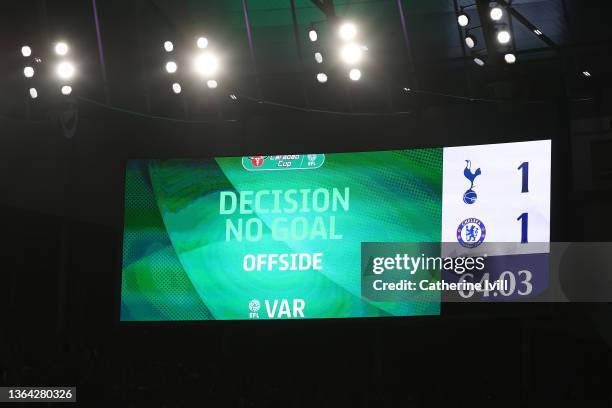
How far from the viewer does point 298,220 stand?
9344 mm

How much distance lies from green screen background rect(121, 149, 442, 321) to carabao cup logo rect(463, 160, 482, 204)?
0.27m

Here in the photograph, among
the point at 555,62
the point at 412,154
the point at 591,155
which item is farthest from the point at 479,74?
the point at 412,154

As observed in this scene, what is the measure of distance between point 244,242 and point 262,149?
55.4 inches

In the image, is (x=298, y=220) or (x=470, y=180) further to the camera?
(x=298, y=220)

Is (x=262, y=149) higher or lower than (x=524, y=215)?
higher

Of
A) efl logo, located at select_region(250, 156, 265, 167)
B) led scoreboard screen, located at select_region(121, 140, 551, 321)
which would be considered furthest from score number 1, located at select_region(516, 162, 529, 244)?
efl logo, located at select_region(250, 156, 265, 167)

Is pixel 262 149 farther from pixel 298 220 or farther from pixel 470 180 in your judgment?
pixel 470 180

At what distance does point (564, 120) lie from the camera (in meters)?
8.89

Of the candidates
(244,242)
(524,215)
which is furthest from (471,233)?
(244,242)

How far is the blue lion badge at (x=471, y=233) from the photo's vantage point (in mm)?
8773

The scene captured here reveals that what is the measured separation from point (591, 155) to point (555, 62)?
1.30 m

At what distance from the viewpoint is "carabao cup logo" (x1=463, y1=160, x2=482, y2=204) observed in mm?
8914

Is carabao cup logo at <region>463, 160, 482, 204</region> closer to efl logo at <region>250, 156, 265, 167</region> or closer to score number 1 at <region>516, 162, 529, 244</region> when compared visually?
score number 1 at <region>516, 162, 529, 244</region>

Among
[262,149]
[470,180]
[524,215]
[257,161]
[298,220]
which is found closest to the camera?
[524,215]
